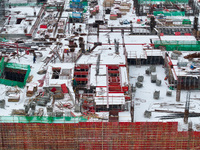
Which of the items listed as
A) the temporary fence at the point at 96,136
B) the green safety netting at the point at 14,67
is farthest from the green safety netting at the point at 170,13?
the temporary fence at the point at 96,136

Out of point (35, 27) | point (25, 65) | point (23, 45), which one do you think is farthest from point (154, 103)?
point (35, 27)

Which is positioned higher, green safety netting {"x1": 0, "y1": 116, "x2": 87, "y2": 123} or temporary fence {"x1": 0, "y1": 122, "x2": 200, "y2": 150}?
green safety netting {"x1": 0, "y1": 116, "x2": 87, "y2": 123}

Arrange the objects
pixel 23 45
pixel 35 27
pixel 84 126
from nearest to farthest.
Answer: pixel 84 126
pixel 23 45
pixel 35 27

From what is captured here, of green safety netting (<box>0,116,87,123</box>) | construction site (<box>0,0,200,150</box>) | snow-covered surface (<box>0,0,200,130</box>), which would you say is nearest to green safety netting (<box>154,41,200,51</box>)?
construction site (<box>0,0,200,150</box>)

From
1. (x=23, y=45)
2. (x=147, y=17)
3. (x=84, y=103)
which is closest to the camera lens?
(x=84, y=103)

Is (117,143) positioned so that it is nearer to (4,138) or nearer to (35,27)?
(4,138)

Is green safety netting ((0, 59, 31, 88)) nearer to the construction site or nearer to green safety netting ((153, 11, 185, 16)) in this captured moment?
the construction site

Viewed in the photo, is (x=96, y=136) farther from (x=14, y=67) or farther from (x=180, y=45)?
(x=180, y=45)
